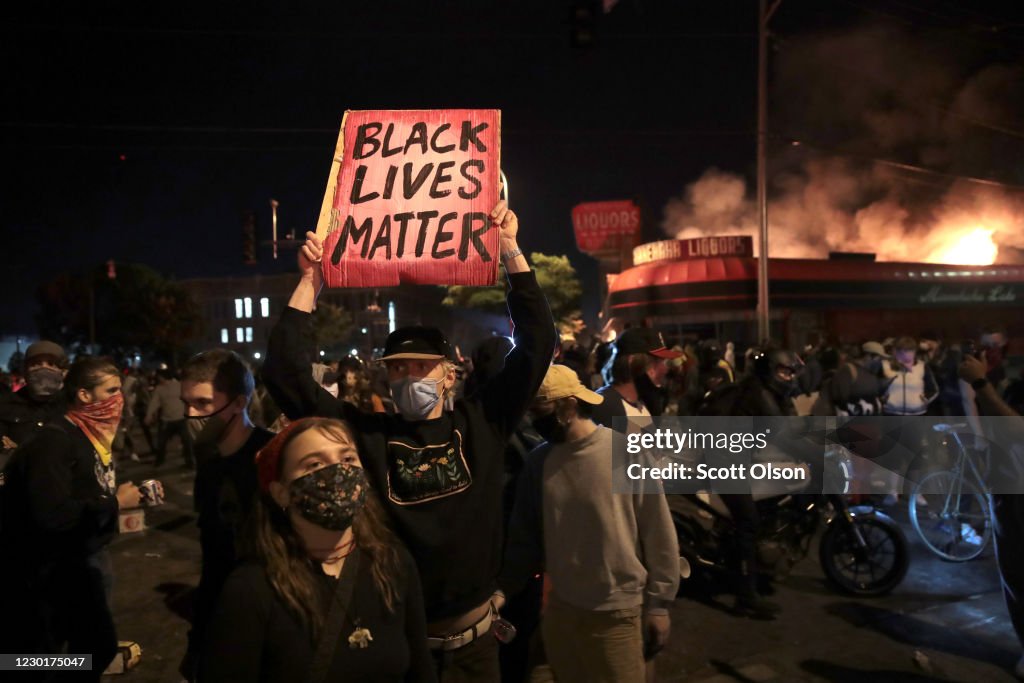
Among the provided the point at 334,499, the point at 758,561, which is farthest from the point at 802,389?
the point at 334,499

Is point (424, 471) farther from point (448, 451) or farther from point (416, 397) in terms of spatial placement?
point (416, 397)

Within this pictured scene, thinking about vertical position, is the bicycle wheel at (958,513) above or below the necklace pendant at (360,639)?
below

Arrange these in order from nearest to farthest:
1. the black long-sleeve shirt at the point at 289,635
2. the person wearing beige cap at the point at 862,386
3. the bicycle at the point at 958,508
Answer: the black long-sleeve shirt at the point at 289,635 < the bicycle at the point at 958,508 < the person wearing beige cap at the point at 862,386

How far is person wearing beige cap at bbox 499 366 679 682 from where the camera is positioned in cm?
300

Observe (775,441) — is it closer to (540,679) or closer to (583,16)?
(540,679)

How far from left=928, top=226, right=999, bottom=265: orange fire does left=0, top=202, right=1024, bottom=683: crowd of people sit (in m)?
40.2

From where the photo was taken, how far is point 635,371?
17.2ft

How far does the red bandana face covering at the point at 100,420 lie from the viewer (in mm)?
3699

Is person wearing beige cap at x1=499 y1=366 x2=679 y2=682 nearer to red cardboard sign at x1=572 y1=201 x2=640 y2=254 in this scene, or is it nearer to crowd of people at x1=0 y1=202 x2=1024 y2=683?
crowd of people at x1=0 y1=202 x2=1024 y2=683

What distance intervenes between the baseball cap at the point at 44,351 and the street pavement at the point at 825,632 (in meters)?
1.99

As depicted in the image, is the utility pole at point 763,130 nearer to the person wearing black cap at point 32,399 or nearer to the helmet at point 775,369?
the helmet at point 775,369

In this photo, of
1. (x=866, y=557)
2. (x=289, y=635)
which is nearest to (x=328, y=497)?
(x=289, y=635)

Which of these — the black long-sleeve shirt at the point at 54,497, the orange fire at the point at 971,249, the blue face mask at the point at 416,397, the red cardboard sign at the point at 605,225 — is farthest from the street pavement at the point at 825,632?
the red cardboard sign at the point at 605,225

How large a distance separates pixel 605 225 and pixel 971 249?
21336 mm
